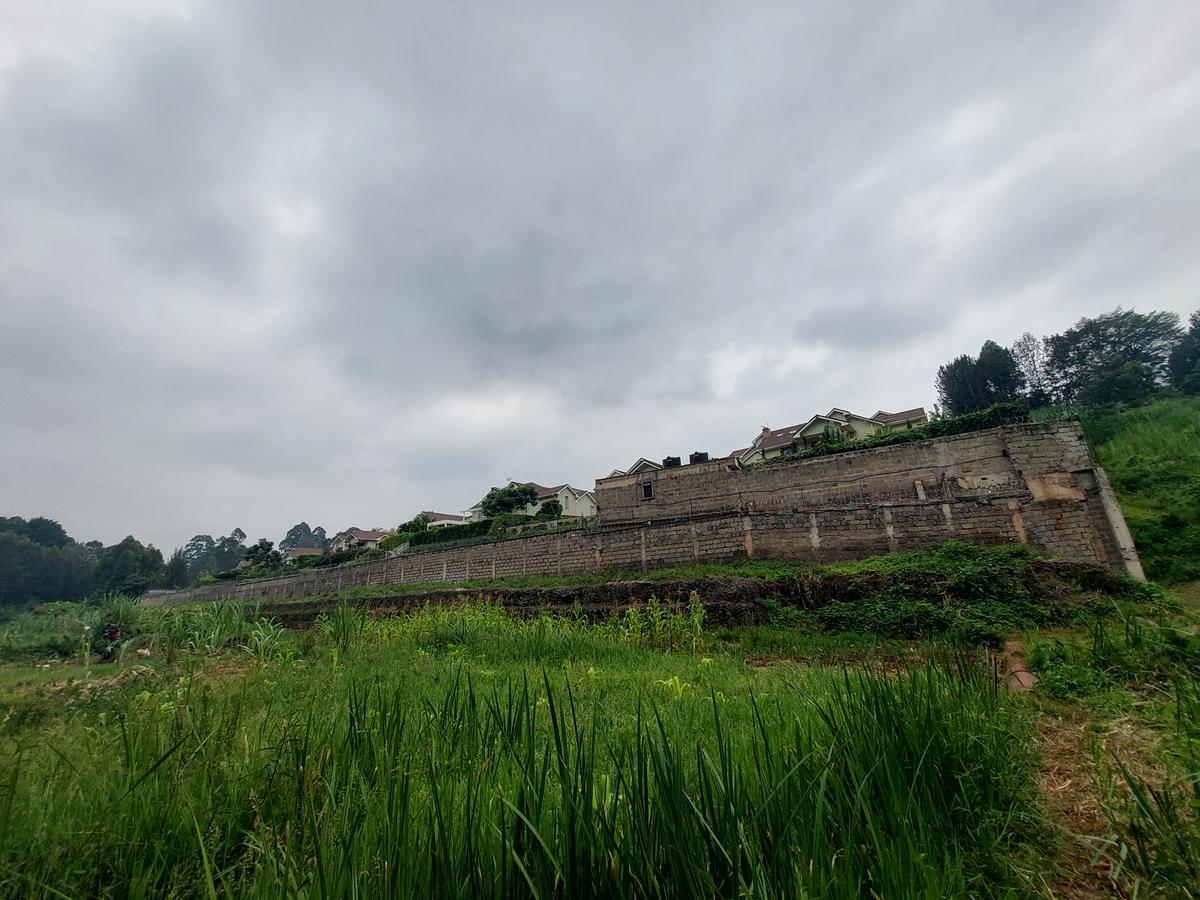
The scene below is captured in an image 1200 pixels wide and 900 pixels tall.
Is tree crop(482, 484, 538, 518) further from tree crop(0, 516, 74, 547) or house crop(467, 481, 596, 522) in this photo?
tree crop(0, 516, 74, 547)

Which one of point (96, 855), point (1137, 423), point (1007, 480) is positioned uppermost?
point (1137, 423)

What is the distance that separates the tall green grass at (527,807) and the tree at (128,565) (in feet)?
250

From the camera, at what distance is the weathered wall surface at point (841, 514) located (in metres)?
11.8

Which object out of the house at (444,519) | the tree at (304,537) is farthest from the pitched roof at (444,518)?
the tree at (304,537)

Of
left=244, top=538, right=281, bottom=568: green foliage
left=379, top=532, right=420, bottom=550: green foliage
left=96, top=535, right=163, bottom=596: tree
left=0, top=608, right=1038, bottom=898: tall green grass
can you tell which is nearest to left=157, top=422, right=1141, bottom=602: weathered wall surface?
left=379, top=532, right=420, bottom=550: green foliage

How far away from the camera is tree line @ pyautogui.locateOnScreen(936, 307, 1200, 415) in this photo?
4447cm

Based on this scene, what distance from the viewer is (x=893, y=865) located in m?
1.10

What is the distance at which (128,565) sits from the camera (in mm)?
59438

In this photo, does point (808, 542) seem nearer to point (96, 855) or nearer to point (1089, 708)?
point (1089, 708)

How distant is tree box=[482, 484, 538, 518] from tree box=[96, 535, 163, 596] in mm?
46342

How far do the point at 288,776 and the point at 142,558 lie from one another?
8296 centimetres

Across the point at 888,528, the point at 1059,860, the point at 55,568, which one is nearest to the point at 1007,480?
the point at 888,528

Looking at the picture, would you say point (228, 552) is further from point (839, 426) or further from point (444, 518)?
point (839, 426)

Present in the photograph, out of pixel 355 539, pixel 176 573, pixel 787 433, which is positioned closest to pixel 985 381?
pixel 787 433
